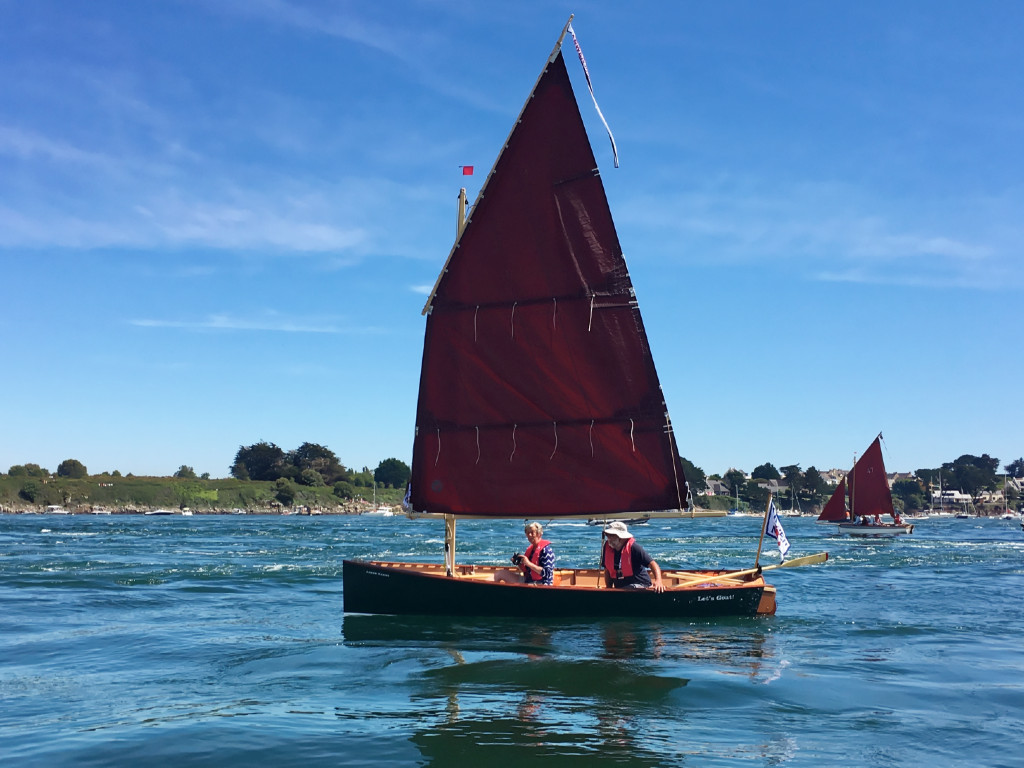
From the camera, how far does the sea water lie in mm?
10328

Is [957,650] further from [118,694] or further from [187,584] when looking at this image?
[187,584]

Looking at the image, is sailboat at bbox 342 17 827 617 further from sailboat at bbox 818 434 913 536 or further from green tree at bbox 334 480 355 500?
green tree at bbox 334 480 355 500

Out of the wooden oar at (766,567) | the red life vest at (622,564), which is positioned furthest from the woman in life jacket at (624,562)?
the wooden oar at (766,567)

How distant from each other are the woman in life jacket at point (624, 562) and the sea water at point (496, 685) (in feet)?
3.27

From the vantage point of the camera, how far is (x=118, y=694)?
44.0 feet

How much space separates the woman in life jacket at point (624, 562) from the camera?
19719 millimetres

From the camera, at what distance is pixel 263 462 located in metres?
189

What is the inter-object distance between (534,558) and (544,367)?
180 inches

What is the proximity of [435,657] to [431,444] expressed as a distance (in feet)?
19.3

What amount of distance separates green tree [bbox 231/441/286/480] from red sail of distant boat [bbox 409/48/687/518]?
174 meters

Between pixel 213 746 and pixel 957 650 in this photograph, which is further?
pixel 957 650

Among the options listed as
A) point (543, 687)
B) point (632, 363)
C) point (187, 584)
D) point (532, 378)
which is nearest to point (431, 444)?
point (532, 378)

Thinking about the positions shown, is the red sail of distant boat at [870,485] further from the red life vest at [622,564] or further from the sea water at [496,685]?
the red life vest at [622,564]

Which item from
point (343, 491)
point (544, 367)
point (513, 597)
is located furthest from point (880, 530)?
point (343, 491)
